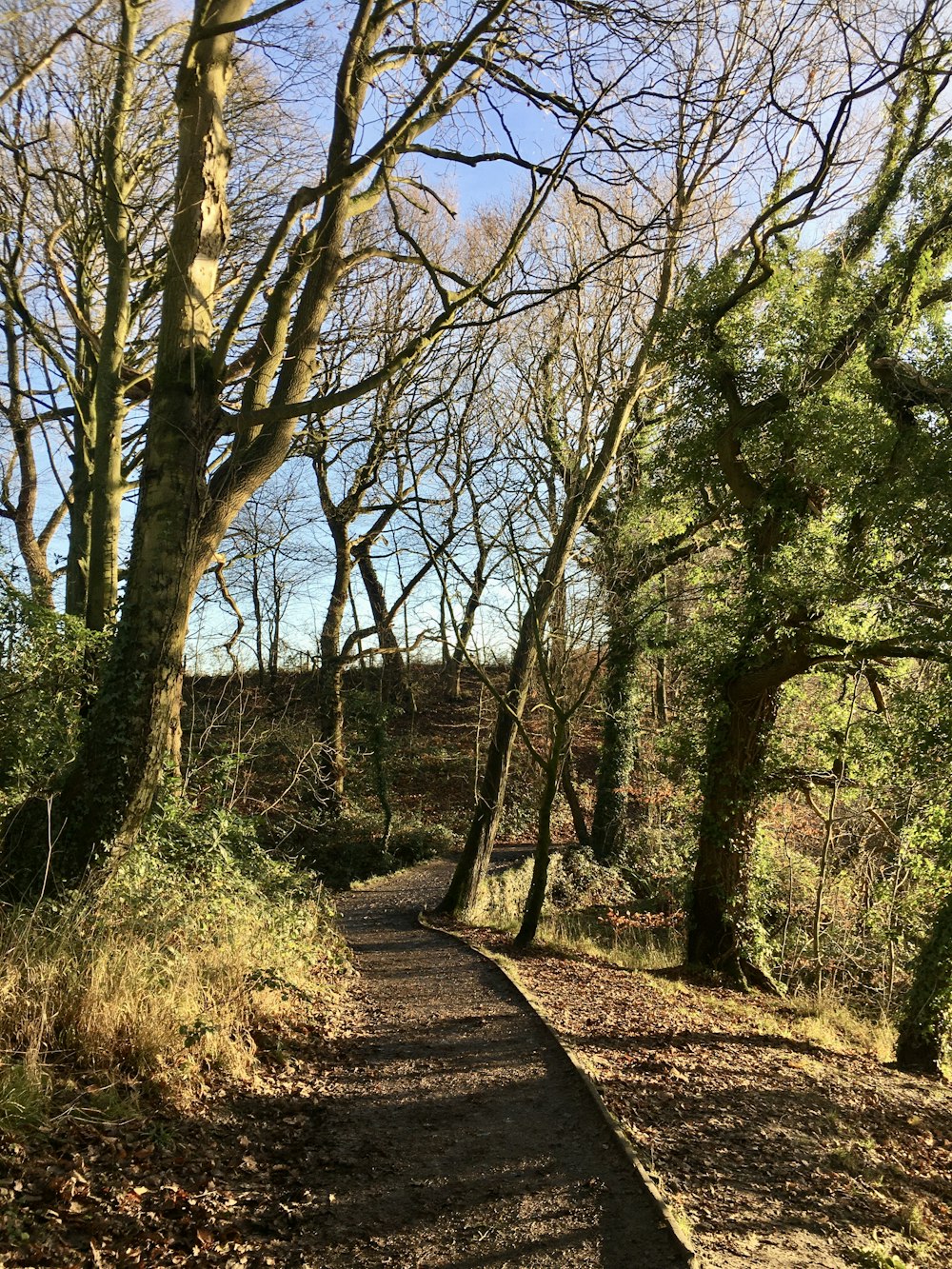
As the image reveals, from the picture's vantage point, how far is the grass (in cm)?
411

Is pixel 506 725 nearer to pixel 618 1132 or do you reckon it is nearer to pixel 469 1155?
pixel 618 1132

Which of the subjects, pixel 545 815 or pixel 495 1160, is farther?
pixel 545 815

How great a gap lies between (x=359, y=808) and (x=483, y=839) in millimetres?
8595

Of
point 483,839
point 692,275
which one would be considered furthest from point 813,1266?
point 692,275

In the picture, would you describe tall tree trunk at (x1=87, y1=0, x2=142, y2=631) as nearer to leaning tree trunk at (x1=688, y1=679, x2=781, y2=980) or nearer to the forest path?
the forest path

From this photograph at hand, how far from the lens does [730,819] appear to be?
11.2 meters

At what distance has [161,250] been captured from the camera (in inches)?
445

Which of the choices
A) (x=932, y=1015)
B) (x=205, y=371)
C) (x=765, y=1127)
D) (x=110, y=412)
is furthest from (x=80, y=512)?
(x=932, y=1015)

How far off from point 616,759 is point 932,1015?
30.9 ft

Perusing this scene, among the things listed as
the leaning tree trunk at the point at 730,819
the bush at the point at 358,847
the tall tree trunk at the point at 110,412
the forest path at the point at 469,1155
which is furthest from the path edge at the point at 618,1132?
the bush at the point at 358,847

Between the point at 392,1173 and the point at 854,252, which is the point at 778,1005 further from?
the point at 854,252

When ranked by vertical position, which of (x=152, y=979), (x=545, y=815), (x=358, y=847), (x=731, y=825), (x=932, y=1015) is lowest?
(x=932, y=1015)

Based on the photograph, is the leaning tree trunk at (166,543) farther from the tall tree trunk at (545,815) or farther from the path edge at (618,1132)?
the tall tree trunk at (545,815)

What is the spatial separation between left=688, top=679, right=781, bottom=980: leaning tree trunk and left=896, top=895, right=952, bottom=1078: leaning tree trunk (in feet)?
9.05
